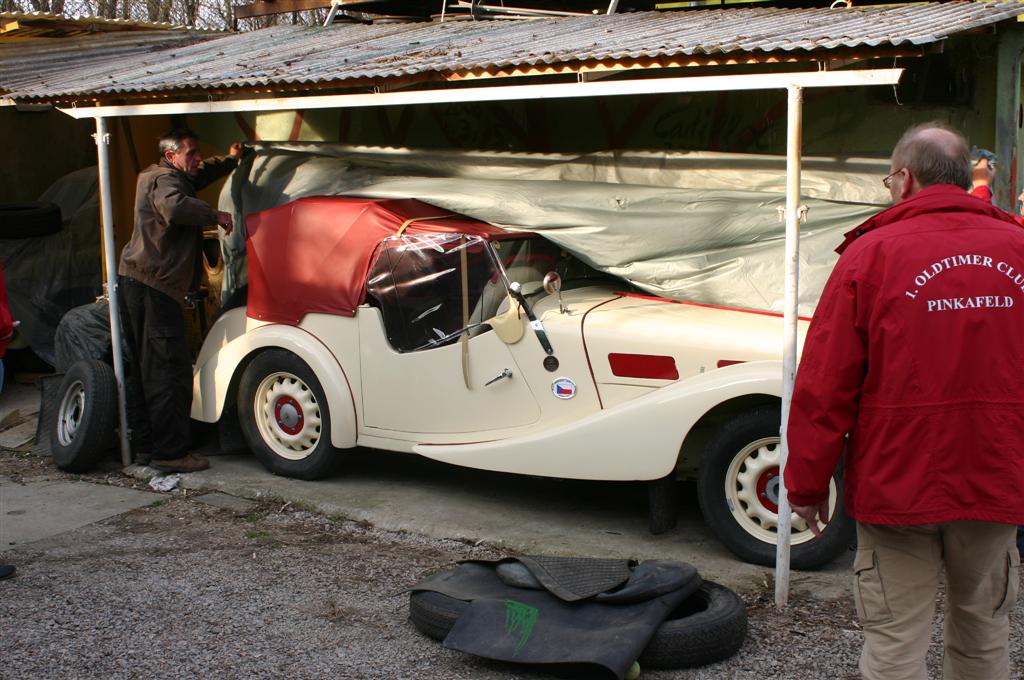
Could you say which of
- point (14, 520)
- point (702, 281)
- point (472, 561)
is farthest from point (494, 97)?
point (14, 520)

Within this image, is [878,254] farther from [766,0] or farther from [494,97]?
[766,0]

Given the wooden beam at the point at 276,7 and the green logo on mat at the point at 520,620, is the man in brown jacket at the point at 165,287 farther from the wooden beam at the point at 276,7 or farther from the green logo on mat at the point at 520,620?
the wooden beam at the point at 276,7

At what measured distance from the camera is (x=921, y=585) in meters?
3.10

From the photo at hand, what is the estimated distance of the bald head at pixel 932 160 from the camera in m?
3.08

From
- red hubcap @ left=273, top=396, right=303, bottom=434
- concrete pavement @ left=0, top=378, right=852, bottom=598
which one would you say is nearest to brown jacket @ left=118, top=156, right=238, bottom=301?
red hubcap @ left=273, top=396, right=303, bottom=434

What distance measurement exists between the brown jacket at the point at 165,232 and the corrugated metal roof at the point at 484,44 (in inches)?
22.5

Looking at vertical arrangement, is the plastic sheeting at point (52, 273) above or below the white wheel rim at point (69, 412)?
above

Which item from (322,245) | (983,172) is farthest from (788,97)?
(322,245)

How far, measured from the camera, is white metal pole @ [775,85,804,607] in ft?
15.2

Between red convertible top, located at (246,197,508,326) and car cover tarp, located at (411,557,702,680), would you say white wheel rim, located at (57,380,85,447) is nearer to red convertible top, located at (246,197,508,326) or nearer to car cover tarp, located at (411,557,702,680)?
red convertible top, located at (246,197,508,326)

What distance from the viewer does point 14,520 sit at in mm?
6254

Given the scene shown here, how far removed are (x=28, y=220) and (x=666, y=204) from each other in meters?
6.44

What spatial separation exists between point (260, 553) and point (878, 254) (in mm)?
3652

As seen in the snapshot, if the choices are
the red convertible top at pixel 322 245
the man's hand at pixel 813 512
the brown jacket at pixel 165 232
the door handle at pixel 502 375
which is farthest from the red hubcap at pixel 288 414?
the man's hand at pixel 813 512
